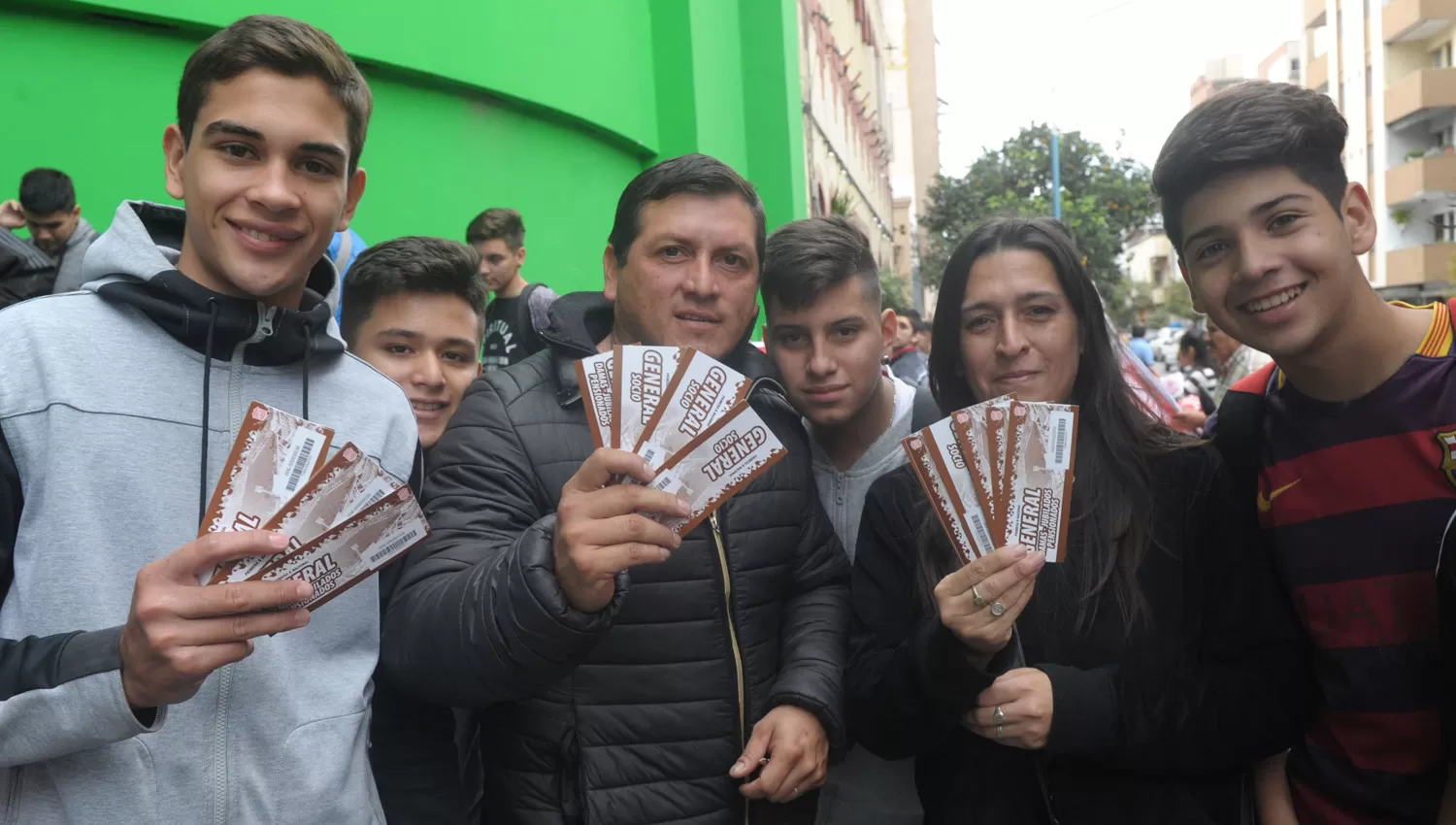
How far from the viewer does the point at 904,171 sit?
178 feet

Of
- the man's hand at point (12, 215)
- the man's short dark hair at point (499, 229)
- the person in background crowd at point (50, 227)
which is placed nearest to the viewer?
the person in background crowd at point (50, 227)

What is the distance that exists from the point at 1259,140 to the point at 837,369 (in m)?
1.15

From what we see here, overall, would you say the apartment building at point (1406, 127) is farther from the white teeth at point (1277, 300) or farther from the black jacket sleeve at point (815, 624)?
the black jacket sleeve at point (815, 624)

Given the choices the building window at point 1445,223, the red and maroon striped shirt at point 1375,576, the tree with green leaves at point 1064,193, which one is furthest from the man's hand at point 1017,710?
the building window at point 1445,223

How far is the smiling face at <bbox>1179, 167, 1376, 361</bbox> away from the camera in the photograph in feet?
6.85

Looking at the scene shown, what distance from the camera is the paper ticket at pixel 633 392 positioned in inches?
69.5

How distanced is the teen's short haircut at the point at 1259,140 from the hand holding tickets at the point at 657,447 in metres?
1.16

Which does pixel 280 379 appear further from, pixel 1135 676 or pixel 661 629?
pixel 1135 676

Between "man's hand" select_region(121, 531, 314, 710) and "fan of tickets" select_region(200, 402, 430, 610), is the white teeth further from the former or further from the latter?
→ "man's hand" select_region(121, 531, 314, 710)

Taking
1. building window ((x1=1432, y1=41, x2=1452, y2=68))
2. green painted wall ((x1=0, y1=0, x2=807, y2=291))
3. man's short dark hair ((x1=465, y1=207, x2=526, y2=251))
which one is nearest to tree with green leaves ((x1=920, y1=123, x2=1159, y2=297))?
building window ((x1=1432, y1=41, x2=1452, y2=68))

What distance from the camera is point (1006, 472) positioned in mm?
1908

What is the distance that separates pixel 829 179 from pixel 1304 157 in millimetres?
19126

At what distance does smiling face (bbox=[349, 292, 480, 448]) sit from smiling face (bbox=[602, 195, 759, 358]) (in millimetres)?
658

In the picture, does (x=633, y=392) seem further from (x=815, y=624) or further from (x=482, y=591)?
(x=815, y=624)
